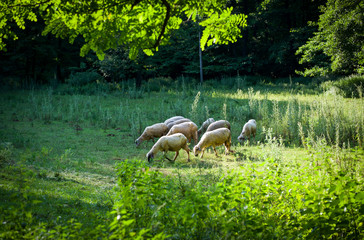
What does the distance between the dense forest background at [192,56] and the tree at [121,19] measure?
18.3 metres

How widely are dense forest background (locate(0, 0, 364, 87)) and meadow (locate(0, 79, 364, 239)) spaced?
6.76 m

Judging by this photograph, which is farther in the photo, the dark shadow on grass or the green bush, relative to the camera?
the dark shadow on grass

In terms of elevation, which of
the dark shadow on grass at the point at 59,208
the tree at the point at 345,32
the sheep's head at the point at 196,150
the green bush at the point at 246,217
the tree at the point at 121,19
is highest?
the tree at the point at 345,32

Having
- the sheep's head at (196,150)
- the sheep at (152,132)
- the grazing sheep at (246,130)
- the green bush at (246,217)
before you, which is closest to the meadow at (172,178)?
the green bush at (246,217)

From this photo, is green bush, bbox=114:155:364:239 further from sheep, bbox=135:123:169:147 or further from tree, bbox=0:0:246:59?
sheep, bbox=135:123:169:147

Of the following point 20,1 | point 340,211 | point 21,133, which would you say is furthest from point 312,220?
point 21,133

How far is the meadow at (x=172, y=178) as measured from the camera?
3.28 metres

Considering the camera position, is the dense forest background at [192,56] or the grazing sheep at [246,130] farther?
the dense forest background at [192,56]

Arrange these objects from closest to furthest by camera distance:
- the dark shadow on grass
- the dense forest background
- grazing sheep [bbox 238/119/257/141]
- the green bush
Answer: the green bush
the dark shadow on grass
grazing sheep [bbox 238/119/257/141]
the dense forest background

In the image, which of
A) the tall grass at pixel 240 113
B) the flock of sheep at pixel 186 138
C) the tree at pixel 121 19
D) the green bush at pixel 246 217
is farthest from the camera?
the tall grass at pixel 240 113

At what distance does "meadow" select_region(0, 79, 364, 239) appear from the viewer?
10.7 ft

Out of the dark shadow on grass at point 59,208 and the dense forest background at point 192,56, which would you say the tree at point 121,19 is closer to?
the dark shadow on grass at point 59,208

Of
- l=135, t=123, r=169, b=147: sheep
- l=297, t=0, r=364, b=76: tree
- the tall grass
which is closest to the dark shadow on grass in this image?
the tall grass

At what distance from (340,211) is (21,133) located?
12.3 meters
